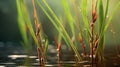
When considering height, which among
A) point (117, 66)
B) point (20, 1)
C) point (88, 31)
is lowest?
point (117, 66)

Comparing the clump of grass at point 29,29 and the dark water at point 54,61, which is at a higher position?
the clump of grass at point 29,29

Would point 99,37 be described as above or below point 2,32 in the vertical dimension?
below

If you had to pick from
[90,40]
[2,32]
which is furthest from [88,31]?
[2,32]

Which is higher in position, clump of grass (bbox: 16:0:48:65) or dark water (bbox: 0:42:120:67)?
clump of grass (bbox: 16:0:48:65)

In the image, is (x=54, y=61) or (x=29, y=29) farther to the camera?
(x=54, y=61)

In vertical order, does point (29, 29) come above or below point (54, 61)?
above

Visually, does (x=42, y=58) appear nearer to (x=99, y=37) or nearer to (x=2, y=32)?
(x=99, y=37)

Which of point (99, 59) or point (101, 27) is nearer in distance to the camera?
point (101, 27)

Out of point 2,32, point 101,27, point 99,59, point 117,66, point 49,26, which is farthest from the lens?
point 2,32

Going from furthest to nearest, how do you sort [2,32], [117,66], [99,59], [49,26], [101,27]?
1. [2,32]
2. [49,26]
3. [117,66]
4. [99,59]
5. [101,27]

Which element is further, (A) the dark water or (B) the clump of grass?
(A) the dark water

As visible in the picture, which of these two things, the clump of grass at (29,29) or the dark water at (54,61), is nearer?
the clump of grass at (29,29)
